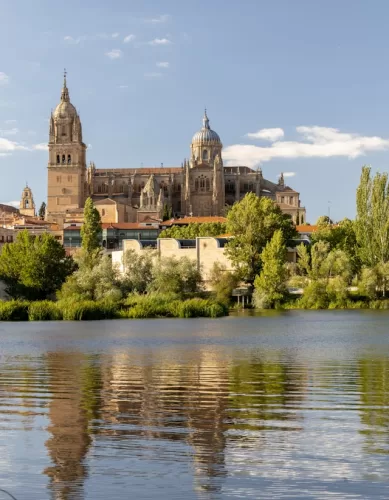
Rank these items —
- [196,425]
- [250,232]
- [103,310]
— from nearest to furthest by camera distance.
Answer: [196,425]
[103,310]
[250,232]

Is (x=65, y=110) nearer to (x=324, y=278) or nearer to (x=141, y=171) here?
(x=141, y=171)

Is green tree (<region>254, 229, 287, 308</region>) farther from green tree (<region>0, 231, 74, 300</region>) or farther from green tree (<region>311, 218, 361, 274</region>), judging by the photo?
green tree (<region>0, 231, 74, 300</region>)

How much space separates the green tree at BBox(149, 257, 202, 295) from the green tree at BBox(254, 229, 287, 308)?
4.10 m

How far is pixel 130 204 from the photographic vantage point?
146125 millimetres

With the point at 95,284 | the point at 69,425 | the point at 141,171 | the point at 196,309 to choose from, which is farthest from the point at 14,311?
the point at 141,171

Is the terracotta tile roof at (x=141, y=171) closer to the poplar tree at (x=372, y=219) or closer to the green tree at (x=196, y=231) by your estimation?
the green tree at (x=196, y=231)

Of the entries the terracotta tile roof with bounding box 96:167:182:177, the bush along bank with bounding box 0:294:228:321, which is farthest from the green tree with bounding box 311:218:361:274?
the terracotta tile roof with bounding box 96:167:182:177

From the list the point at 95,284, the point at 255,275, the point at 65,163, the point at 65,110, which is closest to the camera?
the point at 95,284

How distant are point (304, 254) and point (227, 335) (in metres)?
28.8

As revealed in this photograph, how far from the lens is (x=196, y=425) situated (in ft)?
38.9

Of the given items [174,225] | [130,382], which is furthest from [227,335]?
[174,225]

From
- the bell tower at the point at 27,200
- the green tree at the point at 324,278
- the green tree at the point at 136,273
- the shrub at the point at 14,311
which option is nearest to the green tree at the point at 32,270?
Answer: the green tree at the point at 136,273

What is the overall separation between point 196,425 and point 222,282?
4879cm

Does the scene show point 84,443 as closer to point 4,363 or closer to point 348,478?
point 348,478
